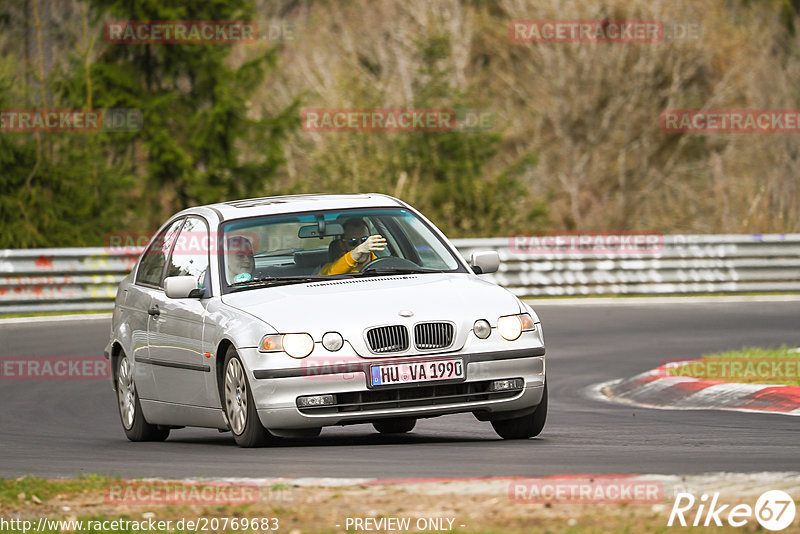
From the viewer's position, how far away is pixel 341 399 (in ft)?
28.7

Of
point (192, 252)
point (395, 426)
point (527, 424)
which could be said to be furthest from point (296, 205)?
point (527, 424)

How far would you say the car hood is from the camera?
28.7ft

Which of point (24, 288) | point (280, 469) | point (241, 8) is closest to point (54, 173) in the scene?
point (24, 288)

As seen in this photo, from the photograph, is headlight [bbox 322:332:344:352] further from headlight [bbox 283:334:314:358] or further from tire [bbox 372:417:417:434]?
tire [bbox 372:417:417:434]

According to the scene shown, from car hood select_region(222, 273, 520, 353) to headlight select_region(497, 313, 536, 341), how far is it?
4cm

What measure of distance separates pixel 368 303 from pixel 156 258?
2.63 m

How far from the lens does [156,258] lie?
36.1 ft

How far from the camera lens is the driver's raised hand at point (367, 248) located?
32.7 ft

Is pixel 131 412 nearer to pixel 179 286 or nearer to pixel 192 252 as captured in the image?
pixel 192 252

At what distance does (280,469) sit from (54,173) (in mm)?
19455

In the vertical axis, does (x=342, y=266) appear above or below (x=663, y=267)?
above

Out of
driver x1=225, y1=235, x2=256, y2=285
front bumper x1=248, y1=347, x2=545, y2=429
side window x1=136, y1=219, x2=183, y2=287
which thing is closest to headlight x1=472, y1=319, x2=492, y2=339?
front bumper x1=248, y1=347, x2=545, y2=429

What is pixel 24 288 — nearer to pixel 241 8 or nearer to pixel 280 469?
pixel 241 8

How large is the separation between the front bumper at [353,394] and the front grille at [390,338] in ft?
0.23
